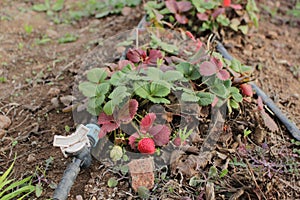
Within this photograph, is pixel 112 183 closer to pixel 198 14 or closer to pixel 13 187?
pixel 13 187

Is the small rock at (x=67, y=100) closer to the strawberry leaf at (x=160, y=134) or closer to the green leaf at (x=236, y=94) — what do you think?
the strawberry leaf at (x=160, y=134)

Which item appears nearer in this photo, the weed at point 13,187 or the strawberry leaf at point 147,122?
the weed at point 13,187

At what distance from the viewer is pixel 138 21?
10.2ft

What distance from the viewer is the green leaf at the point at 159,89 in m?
2.02

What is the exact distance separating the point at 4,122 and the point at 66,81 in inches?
18.4

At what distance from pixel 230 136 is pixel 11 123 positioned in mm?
1155

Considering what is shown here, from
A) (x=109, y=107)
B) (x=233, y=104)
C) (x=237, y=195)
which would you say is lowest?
(x=237, y=195)

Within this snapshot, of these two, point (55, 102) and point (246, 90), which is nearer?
point (246, 90)

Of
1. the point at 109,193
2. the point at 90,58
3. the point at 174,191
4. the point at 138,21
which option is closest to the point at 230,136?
the point at 174,191

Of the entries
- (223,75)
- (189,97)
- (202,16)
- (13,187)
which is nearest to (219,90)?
(223,75)

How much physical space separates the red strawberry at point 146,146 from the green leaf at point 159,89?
0.73ft

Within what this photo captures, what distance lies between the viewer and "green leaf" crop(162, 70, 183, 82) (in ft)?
6.82

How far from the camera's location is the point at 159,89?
2045mm

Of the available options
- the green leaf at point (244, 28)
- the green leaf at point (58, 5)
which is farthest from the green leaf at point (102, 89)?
the green leaf at point (58, 5)
